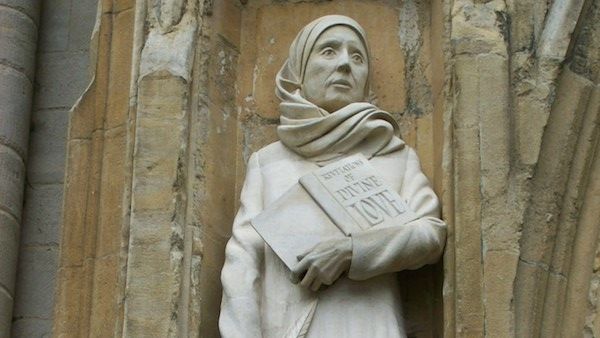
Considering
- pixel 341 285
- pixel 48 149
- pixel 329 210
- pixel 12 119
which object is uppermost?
pixel 12 119

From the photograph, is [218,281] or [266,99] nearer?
[218,281]

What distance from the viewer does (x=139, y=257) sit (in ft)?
23.7

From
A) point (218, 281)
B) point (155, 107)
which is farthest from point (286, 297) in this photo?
point (155, 107)

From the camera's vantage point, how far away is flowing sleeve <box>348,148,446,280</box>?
23.2 ft

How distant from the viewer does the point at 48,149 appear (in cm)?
837

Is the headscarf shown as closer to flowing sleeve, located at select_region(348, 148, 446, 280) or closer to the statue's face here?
the statue's face

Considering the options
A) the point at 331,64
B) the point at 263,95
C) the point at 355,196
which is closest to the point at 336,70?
the point at 331,64

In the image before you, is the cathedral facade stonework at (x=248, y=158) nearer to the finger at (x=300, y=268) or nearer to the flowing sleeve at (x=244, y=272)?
the flowing sleeve at (x=244, y=272)

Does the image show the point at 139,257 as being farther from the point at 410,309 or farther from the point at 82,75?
the point at 82,75

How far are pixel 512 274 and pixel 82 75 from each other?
2.31 metres

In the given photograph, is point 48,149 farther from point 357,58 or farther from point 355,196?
point 355,196

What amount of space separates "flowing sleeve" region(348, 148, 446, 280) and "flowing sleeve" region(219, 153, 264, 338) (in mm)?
356

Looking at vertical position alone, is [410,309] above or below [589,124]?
below

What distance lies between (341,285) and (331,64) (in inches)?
35.3
